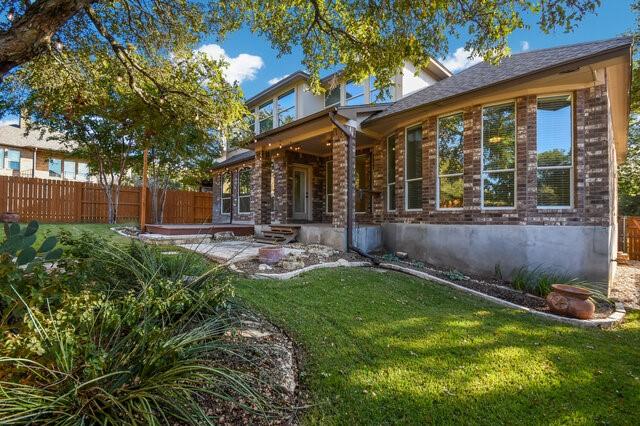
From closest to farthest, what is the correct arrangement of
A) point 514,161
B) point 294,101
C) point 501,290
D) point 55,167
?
point 501,290, point 514,161, point 294,101, point 55,167

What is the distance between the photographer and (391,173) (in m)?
9.21

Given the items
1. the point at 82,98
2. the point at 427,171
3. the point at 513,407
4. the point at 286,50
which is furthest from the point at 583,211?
the point at 82,98

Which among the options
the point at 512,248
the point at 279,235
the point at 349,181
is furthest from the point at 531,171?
the point at 279,235

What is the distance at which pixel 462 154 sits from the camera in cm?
725

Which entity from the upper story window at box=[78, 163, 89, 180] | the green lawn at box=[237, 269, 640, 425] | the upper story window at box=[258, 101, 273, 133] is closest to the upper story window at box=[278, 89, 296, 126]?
the upper story window at box=[258, 101, 273, 133]

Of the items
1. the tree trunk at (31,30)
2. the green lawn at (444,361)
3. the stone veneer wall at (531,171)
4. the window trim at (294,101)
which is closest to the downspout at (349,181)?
the stone veneer wall at (531,171)

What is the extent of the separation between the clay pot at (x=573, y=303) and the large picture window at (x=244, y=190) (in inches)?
462

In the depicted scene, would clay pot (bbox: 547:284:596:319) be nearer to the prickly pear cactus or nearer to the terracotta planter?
the terracotta planter

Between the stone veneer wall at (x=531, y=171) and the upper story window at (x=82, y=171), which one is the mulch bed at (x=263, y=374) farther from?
the upper story window at (x=82, y=171)

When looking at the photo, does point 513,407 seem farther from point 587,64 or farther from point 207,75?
point 207,75

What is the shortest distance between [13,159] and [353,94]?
904 inches

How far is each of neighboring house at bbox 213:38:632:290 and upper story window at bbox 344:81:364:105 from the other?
2808 mm

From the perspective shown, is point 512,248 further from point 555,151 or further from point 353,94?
point 353,94

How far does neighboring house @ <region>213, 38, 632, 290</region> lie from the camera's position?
588 cm
